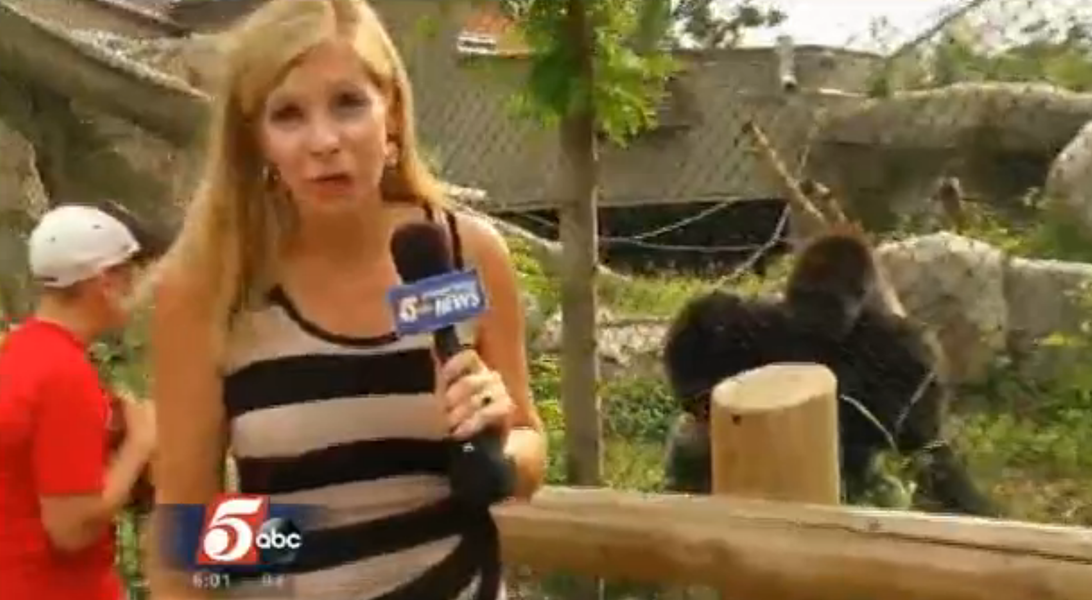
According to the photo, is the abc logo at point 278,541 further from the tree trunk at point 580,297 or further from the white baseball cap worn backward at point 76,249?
the tree trunk at point 580,297

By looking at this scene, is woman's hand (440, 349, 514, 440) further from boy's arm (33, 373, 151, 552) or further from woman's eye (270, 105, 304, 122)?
boy's arm (33, 373, 151, 552)

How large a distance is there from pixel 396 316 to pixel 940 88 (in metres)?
4.53

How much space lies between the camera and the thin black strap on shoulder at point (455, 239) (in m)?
1.72

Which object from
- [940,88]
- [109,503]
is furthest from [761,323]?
[940,88]

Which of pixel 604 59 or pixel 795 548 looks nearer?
pixel 795 548

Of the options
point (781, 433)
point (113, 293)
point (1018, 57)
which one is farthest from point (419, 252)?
point (1018, 57)

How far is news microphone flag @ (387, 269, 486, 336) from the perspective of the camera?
146 cm

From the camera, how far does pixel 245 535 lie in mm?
1560

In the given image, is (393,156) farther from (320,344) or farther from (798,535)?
(798,535)

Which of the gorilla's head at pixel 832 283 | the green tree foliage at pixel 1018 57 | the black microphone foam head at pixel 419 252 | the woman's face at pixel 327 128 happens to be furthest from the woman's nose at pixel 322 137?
the green tree foliage at pixel 1018 57

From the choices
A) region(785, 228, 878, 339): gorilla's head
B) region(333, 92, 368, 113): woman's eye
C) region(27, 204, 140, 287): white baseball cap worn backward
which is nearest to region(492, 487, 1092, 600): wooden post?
region(27, 204, 140, 287): white baseball cap worn backward

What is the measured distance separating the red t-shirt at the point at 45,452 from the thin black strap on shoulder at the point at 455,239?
90cm

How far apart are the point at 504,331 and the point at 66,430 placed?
3.04ft

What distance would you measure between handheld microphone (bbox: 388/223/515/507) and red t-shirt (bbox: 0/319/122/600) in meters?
1.07
